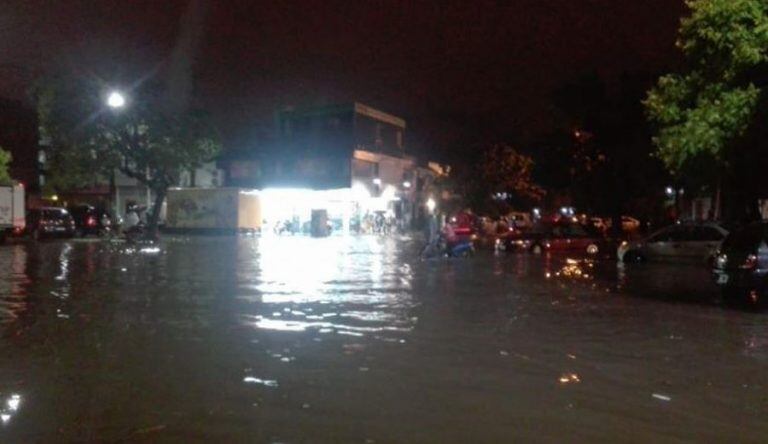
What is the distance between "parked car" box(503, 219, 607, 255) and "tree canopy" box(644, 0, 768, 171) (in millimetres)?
12216

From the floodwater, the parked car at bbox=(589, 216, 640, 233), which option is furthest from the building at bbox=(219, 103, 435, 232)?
the floodwater

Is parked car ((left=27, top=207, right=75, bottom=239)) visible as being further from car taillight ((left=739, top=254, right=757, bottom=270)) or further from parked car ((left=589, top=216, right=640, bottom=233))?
car taillight ((left=739, top=254, right=757, bottom=270))

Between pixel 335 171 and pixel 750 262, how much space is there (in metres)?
44.9

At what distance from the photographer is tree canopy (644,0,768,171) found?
20.8m

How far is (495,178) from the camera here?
6712 centimetres

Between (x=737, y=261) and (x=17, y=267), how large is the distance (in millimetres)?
18302

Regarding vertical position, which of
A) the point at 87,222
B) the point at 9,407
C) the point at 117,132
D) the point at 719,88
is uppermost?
the point at 117,132

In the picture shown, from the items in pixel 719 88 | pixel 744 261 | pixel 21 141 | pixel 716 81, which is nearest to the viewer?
pixel 744 261

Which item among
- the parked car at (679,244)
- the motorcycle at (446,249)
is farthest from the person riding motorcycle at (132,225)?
the parked car at (679,244)

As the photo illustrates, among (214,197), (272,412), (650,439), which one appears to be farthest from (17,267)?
(214,197)

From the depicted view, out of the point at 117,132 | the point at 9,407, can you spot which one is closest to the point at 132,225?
the point at 117,132

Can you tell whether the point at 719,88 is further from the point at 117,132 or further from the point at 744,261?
the point at 117,132

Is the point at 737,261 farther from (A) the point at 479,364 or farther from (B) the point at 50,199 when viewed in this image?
(B) the point at 50,199

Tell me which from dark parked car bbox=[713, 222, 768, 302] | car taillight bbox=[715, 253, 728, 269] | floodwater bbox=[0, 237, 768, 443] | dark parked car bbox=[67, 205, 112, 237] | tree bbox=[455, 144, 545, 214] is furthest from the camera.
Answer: tree bbox=[455, 144, 545, 214]
